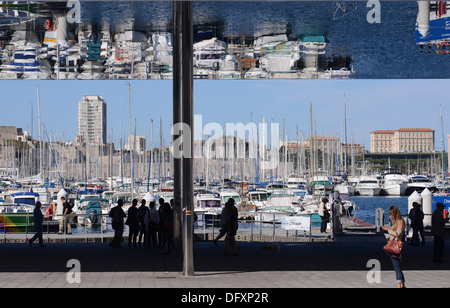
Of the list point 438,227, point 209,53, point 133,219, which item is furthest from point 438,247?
point 209,53

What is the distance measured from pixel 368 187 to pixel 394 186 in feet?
17.8

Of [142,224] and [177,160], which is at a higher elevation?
[177,160]

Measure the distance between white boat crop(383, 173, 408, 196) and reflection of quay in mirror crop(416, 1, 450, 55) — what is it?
113982 mm

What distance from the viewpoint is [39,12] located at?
2145 cm

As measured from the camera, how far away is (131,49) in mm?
27125

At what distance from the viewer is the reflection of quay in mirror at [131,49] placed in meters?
22.7

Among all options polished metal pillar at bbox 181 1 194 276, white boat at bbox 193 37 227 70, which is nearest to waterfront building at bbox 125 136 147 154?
white boat at bbox 193 37 227 70

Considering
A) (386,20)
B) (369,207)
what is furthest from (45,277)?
(369,207)

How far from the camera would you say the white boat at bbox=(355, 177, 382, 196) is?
446 ft

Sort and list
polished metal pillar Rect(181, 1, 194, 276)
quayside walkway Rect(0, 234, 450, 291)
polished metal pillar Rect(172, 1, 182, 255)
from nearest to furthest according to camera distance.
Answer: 1. quayside walkway Rect(0, 234, 450, 291)
2. polished metal pillar Rect(181, 1, 194, 276)
3. polished metal pillar Rect(172, 1, 182, 255)

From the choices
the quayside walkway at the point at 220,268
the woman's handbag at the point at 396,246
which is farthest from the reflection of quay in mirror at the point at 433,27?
the woman's handbag at the point at 396,246

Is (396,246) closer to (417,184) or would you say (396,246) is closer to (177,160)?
(177,160)

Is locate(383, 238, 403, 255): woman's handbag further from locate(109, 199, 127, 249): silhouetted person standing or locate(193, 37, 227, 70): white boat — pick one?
locate(109, 199, 127, 249): silhouetted person standing

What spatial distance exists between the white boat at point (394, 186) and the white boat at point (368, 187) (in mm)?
2178
